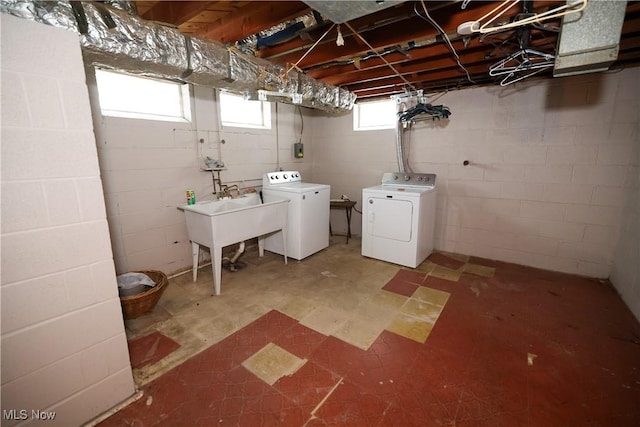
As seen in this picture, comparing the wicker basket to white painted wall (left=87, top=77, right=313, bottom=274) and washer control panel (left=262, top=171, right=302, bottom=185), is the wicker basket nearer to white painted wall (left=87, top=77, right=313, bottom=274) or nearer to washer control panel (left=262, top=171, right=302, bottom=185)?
white painted wall (left=87, top=77, right=313, bottom=274)

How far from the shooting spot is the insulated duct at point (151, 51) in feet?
4.23

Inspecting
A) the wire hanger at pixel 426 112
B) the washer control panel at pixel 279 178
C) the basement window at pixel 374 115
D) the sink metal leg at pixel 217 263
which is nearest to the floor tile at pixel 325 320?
the sink metal leg at pixel 217 263

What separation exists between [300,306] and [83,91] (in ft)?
6.72

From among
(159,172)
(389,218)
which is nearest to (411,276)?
(389,218)

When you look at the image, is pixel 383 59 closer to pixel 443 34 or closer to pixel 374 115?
pixel 443 34

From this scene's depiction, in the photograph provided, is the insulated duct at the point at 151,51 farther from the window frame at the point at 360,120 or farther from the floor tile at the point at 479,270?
the floor tile at the point at 479,270

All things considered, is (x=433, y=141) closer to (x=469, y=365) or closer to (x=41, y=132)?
(x=469, y=365)

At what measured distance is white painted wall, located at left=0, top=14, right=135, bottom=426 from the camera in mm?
1095

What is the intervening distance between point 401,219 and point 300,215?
3.90 feet

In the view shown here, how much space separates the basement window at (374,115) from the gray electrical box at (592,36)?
248 cm

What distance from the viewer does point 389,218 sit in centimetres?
326

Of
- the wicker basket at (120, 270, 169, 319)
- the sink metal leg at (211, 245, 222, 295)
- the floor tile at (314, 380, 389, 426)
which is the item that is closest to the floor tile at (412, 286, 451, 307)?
the floor tile at (314, 380, 389, 426)

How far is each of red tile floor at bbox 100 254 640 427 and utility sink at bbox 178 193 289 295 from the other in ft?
2.68

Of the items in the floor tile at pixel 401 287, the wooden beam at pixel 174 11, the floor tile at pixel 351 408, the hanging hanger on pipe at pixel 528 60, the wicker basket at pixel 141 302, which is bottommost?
the floor tile at pixel 351 408
